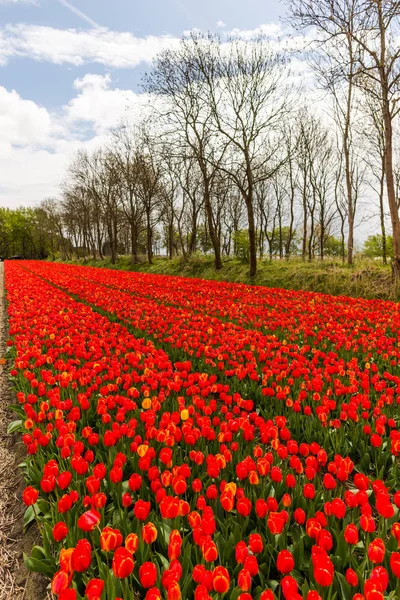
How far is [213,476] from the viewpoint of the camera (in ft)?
7.67

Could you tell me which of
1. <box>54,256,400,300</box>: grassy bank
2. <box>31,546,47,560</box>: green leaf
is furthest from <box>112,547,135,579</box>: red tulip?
<box>54,256,400,300</box>: grassy bank

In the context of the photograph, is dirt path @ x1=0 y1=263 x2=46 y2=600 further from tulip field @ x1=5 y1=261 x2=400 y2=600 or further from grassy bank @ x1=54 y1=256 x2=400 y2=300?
grassy bank @ x1=54 y1=256 x2=400 y2=300

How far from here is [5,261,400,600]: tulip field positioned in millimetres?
1688

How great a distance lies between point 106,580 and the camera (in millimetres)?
1674

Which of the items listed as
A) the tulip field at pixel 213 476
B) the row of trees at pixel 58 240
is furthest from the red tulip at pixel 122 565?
the row of trees at pixel 58 240

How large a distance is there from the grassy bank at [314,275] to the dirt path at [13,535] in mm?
11205

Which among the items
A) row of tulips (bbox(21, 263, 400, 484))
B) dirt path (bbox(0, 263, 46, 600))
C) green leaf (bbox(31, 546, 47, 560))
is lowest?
dirt path (bbox(0, 263, 46, 600))

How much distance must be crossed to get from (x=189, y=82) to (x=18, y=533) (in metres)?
22.7

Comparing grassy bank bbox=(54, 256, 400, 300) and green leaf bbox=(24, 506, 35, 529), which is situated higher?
grassy bank bbox=(54, 256, 400, 300)

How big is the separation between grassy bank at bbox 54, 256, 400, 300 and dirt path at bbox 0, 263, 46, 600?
11.2m

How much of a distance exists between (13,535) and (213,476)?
1451mm

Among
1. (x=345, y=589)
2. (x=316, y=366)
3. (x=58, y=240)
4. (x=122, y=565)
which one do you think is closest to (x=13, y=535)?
(x=122, y=565)

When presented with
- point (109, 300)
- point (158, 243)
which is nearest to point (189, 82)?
point (109, 300)

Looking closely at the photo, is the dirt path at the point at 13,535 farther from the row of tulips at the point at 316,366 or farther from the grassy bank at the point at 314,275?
the grassy bank at the point at 314,275
